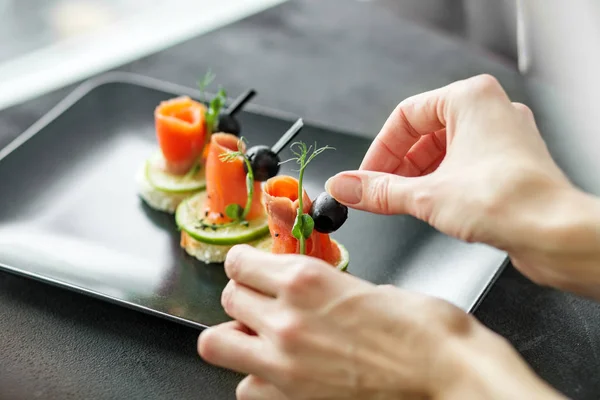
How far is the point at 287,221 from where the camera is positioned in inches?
80.8

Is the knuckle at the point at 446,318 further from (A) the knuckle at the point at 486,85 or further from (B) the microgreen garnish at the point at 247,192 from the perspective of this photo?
(B) the microgreen garnish at the point at 247,192

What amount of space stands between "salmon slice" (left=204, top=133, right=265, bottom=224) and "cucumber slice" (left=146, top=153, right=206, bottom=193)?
0.47 ft

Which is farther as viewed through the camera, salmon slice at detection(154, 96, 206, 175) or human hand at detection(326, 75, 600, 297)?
salmon slice at detection(154, 96, 206, 175)

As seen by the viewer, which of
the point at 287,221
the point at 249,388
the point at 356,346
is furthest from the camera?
the point at 287,221

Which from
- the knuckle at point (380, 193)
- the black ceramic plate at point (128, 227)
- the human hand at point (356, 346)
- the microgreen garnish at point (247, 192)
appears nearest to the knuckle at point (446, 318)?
the human hand at point (356, 346)

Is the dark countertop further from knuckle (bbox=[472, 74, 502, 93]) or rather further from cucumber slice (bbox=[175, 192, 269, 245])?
knuckle (bbox=[472, 74, 502, 93])

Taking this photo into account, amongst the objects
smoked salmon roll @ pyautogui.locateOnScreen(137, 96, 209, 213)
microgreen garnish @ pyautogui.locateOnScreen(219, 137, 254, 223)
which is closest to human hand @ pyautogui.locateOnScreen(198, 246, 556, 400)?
microgreen garnish @ pyautogui.locateOnScreen(219, 137, 254, 223)

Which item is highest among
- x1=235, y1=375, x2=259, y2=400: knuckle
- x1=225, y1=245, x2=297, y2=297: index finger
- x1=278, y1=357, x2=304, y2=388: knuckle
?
x1=225, y1=245, x2=297, y2=297: index finger

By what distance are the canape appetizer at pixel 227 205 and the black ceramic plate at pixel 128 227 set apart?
52mm

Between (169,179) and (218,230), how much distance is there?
336 millimetres

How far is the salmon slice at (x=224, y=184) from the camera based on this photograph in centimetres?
236

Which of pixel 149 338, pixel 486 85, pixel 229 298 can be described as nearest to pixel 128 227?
pixel 149 338

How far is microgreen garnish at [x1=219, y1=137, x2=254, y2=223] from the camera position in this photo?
2.25 meters

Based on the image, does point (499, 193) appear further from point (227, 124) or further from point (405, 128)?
point (227, 124)
